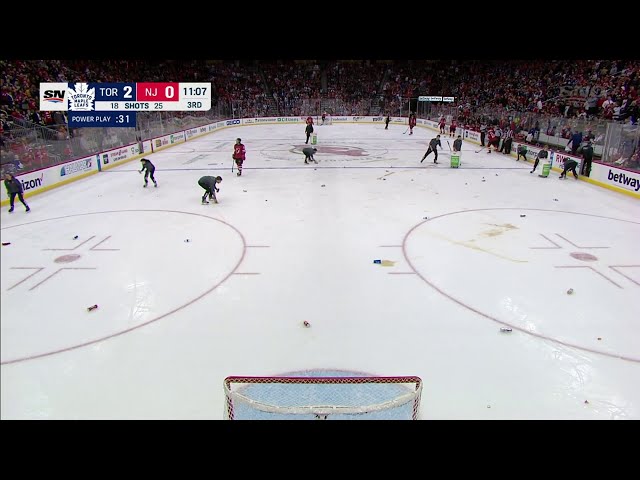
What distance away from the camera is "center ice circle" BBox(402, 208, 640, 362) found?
497 cm

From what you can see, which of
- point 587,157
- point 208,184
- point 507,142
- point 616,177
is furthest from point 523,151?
point 208,184

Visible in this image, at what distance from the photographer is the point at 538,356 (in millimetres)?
4352

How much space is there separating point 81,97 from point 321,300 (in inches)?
159

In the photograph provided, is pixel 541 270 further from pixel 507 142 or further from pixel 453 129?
pixel 453 129

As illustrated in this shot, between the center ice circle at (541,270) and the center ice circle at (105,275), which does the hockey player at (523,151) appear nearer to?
the center ice circle at (541,270)

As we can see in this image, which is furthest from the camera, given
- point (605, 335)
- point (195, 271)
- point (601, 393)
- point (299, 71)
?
point (299, 71)

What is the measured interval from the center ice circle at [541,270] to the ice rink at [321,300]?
0.04m

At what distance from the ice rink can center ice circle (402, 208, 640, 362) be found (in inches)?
1.5

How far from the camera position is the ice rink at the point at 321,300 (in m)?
3.81

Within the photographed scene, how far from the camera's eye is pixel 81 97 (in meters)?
5.14

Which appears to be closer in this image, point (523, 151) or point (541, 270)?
point (541, 270)

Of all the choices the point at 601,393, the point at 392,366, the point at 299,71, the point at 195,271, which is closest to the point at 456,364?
the point at 392,366

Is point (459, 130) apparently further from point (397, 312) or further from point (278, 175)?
point (397, 312)

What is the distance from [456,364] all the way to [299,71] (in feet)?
131
